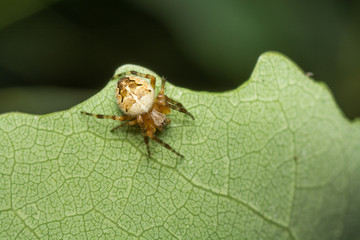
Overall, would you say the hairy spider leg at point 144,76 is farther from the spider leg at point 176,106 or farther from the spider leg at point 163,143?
the spider leg at point 163,143

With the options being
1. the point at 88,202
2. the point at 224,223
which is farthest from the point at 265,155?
the point at 88,202

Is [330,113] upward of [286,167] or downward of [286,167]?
upward

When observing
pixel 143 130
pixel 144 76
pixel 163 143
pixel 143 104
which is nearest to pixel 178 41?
pixel 143 104

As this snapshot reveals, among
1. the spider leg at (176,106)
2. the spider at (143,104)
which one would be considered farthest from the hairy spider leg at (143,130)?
the spider leg at (176,106)

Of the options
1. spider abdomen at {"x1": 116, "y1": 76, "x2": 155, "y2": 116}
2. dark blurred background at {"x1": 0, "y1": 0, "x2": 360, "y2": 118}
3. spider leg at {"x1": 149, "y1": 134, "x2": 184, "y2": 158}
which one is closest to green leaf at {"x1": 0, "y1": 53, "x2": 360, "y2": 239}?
spider leg at {"x1": 149, "y1": 134, "x2": 184, "y2": 158}

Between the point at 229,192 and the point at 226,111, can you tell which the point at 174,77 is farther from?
the point at 229,192

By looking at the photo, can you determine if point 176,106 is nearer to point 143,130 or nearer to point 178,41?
point 143,130
